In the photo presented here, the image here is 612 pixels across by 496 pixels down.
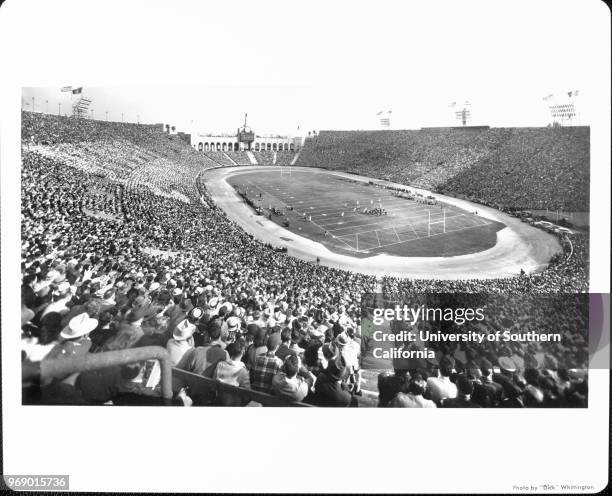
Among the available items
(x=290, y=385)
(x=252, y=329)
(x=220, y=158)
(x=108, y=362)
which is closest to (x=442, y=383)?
(x=290, y=385)

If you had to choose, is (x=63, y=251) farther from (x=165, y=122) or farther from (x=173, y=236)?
(x=165, y=122)

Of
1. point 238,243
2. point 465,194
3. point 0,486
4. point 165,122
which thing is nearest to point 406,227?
point 465,194

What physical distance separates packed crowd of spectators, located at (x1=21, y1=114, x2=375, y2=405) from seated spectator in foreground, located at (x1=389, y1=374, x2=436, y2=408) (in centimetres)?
48

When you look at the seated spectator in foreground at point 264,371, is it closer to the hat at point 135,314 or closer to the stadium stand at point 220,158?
the hat at point 135,314

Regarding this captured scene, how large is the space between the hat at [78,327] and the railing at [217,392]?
94 cm

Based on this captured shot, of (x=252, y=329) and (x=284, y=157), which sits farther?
(x=284, y=157)

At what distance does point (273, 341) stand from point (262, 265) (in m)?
1.49

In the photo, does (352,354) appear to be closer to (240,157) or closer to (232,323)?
(232,323)

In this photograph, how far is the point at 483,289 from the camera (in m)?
3.89

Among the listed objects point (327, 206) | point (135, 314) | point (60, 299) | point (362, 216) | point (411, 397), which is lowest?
point (411, 397)

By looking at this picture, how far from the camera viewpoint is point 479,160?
218 inches

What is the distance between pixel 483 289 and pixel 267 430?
2731 millimetres

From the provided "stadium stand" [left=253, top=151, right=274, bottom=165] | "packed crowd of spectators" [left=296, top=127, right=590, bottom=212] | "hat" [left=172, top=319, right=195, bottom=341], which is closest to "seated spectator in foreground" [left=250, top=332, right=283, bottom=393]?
"hat" [left=172, top=319, right=195, bottom=341]

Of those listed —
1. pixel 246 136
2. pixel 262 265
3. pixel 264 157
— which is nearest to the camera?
pixel 246 136
